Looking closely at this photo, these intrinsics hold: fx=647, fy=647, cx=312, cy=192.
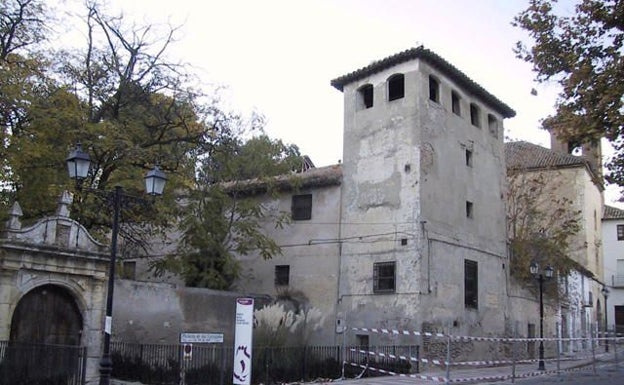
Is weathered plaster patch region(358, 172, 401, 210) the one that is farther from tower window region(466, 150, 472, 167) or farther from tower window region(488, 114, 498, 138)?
tower window region(488, 114, 498, 138)

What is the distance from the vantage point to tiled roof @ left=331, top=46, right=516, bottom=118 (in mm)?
24391

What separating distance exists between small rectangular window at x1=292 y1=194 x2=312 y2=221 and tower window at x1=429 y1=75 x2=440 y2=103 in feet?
20.7

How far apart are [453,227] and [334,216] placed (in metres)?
4.65

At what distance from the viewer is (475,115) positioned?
2830 cm

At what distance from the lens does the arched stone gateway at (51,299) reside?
1320 centimetres

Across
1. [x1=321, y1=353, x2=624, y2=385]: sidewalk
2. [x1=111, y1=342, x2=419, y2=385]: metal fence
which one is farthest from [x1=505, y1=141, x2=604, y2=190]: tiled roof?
[x1=111, y1=342, x2=419, y2=385]: metal fence

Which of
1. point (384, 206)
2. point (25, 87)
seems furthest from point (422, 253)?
point (25, 87)

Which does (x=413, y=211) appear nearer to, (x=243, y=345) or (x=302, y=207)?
(x=302, y=207)

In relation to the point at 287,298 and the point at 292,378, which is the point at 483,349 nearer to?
the point at 287,298

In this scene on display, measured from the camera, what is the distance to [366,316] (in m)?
23.7

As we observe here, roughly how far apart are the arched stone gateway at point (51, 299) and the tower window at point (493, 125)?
63.7 ft

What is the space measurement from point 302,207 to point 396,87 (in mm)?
6167

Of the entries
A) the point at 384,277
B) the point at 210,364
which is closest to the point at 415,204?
the point at 384,277

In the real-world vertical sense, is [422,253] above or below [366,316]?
above
